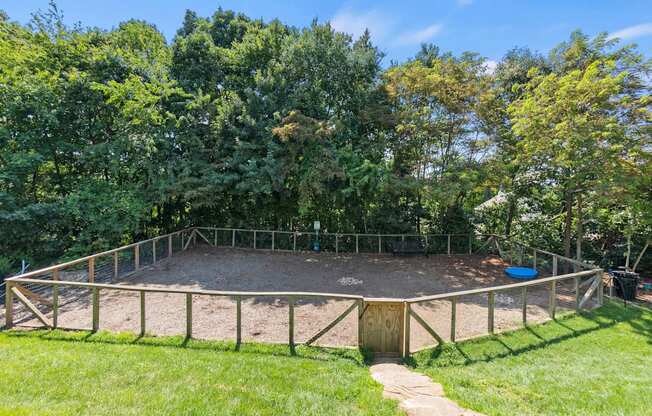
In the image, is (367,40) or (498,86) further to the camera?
(367,40)

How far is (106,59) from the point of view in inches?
498

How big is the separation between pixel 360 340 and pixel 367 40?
45.5 ft

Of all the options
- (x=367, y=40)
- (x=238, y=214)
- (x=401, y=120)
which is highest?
(x=367, y=40)

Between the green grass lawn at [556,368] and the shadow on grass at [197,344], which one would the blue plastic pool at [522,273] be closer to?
the green grass lawn at [556,368]

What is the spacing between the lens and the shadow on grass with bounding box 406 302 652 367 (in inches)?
195

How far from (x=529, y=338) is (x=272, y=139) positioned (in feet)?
35.1

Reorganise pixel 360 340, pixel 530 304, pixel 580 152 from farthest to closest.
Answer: pixel 580 152 → pixel 530 304 → pixel 360 340

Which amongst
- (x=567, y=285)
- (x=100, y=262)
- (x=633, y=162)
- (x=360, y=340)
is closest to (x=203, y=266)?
(x=100, y=262)

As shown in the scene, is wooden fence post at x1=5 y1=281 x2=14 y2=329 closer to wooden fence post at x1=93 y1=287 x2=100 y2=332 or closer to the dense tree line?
A: wooden fence post at x1=93 y1=287 x2=100 y2=332

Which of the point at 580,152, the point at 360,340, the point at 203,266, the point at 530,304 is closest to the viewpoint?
the point at 360,340

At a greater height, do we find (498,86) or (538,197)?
(498,86)

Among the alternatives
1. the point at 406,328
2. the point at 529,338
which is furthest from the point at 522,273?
the point at 406,328

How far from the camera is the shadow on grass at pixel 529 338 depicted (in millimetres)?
4941

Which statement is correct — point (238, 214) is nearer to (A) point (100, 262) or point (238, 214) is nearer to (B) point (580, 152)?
(A) point (100, 262)
